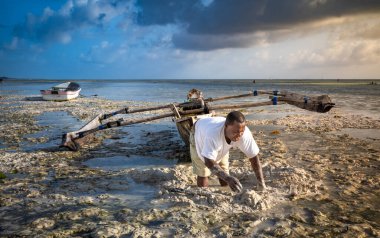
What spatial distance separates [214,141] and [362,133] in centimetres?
894

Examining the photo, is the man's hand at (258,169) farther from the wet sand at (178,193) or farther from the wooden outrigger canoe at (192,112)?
the wooden outrigger canoe at (192,112)

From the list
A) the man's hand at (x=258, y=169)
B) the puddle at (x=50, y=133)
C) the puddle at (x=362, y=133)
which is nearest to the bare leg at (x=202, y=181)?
the man's hand at (x=258, y=169)

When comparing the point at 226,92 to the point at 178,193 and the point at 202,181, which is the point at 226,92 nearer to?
the point at 202,181

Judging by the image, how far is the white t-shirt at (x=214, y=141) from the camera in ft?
14.7

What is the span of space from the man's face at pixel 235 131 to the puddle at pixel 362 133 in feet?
25.9

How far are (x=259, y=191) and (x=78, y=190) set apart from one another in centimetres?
343

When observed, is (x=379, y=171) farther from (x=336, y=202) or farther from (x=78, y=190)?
(x=78, y=190)

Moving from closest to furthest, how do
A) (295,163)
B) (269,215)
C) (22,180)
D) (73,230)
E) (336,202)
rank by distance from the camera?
(73,230)
(269,215)
(336,202)
(22,180)
(295,163)

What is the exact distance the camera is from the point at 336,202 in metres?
5.12

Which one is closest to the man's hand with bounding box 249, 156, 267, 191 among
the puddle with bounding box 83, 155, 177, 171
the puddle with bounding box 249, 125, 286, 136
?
the puddle with bounding box 83, 155, 177, 171

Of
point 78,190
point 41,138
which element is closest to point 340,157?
point 78,190

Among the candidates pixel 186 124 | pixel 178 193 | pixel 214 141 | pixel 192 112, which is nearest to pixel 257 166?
pixel 214 141

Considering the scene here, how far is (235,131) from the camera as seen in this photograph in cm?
422

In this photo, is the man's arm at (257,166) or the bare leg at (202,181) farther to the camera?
the bare leg at (202,181)
